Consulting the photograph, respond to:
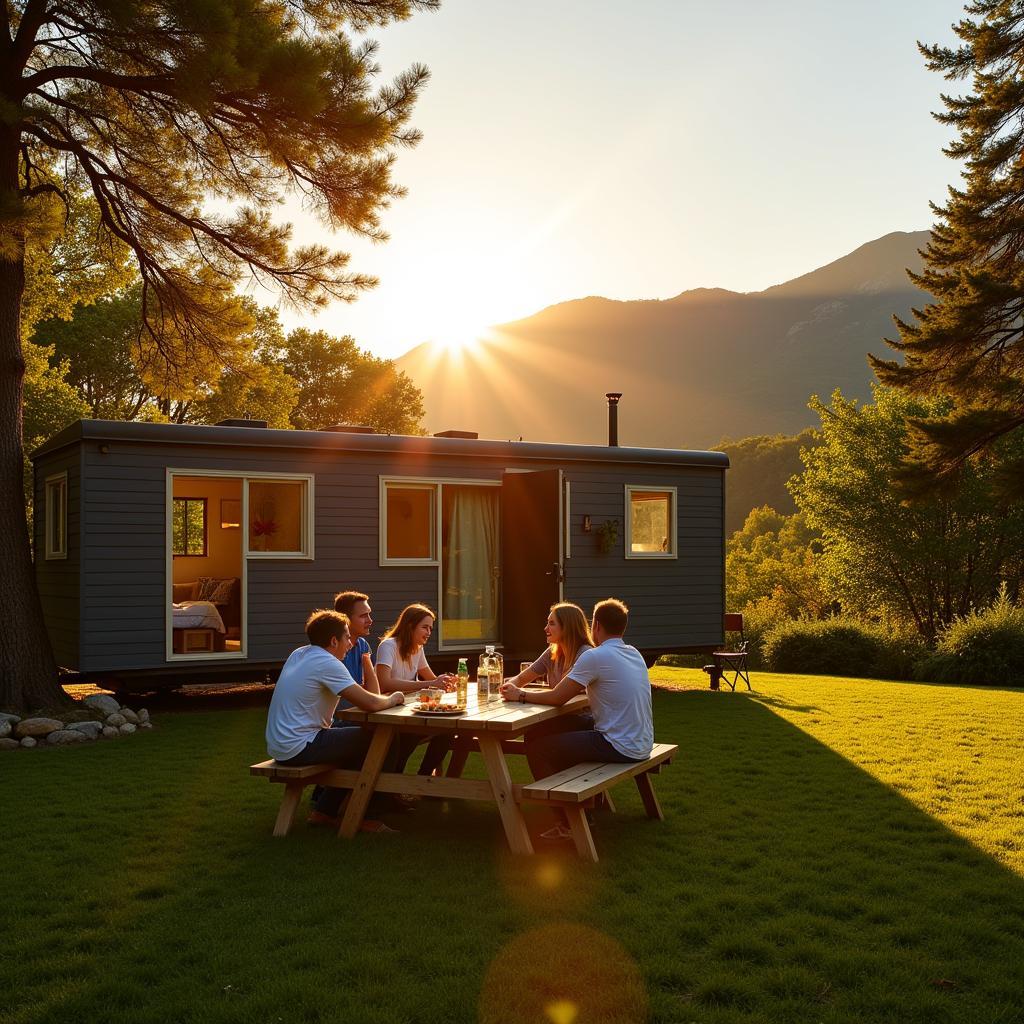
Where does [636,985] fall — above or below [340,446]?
below

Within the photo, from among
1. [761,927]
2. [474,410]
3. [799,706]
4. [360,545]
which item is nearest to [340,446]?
[360,545]

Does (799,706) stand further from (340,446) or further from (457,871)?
(457,871)

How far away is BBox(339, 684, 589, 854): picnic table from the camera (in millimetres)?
4621

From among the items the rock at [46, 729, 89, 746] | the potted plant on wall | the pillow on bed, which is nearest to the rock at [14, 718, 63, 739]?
the rock at [46, 729, 89, 746]

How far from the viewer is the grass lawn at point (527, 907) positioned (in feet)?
10.1

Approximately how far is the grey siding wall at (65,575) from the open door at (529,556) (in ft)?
13.9

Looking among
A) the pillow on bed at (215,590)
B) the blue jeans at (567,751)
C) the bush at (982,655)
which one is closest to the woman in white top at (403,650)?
the blue jeans at (567,751)

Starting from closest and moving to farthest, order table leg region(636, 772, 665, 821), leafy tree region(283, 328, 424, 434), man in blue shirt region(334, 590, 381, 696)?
table leg region(636, 772, 665, 821) → man in blue shirt region(334, 590, 381, 696) → leafy tree region(283, 328, 424, 434)

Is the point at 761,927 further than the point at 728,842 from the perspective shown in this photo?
No

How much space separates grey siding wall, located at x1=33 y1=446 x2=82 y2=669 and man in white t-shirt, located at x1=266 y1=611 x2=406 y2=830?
497 cm

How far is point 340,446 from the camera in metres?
10.1

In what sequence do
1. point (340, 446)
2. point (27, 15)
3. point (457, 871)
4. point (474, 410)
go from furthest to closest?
point (474, 410)
point (340, 446)
point (27, 15)
point (457, 871)

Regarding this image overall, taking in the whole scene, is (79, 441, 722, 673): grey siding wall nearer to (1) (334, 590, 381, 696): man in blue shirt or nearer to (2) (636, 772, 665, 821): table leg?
(1) (334, 590, 381, 696): man in blue shirt

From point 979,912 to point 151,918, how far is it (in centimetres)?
307
